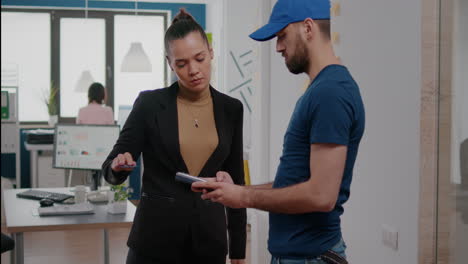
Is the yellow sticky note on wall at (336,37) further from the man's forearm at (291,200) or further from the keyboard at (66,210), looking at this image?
the man's forearm at (291,200)

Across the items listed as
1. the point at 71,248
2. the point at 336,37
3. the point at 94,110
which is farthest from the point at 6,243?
the point at 94,110

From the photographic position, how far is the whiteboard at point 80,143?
13.6 feet

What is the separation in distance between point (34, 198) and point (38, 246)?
79.8 inches

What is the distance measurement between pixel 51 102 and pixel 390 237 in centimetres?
678

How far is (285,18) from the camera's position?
1.48 m

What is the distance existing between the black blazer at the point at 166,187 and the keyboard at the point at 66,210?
140cm

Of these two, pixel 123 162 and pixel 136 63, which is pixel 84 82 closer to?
Answer: pixel 136 63

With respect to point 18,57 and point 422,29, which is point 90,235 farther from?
point 422,29

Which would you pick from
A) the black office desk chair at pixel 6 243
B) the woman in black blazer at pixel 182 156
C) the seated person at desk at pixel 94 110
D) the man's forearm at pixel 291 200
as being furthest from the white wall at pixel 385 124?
the seated person at desk at pixel 94 110

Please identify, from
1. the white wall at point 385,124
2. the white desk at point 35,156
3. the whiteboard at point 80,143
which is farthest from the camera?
the white desk at point 35,156

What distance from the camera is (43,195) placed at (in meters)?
3.68

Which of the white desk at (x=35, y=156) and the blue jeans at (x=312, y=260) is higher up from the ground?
the blue jeans at (x=312, y=260)

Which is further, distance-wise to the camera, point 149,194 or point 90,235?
point 90,235

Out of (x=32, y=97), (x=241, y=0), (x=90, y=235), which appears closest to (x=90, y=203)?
(x=90, y=235)
